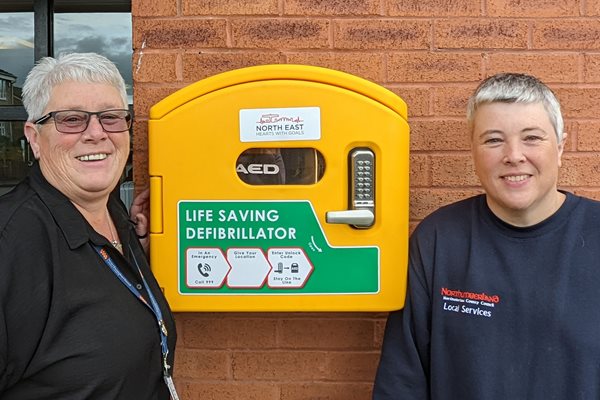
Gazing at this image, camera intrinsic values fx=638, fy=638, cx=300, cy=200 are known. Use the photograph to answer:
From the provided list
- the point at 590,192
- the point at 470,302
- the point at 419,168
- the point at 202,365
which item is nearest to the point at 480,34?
the point at 419,168

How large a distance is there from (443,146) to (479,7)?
1.66 feet

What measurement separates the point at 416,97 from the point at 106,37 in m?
1.58

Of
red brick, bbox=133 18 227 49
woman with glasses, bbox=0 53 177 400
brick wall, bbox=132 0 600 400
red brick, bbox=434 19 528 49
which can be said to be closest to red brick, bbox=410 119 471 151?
brick wall, bbox=132 0 600 400

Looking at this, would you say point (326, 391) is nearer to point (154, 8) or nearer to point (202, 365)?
point (202, 365)

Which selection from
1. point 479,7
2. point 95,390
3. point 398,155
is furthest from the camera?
point 479,7

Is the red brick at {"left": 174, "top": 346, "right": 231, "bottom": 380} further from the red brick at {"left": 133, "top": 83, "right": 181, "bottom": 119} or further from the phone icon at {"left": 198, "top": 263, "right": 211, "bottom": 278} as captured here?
the red brick at {"left": 133, "top": 83, "right": 181, "bottom": 119}

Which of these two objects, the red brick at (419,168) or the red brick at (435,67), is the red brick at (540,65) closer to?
the red brick at (435,67)

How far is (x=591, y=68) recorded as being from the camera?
2.28 metres

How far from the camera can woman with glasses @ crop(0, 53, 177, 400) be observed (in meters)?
Answer: 1.55

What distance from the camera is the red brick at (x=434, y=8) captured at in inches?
89.1

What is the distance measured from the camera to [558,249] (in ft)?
5.86

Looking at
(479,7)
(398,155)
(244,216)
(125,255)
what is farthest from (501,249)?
(125,255)

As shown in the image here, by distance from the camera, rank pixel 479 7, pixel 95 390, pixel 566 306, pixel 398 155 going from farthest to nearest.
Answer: pixel 479 7
pixel 398 155
pixel 566 306
pixel 95 390

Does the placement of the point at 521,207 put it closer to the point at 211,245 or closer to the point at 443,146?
the point at 443,146
